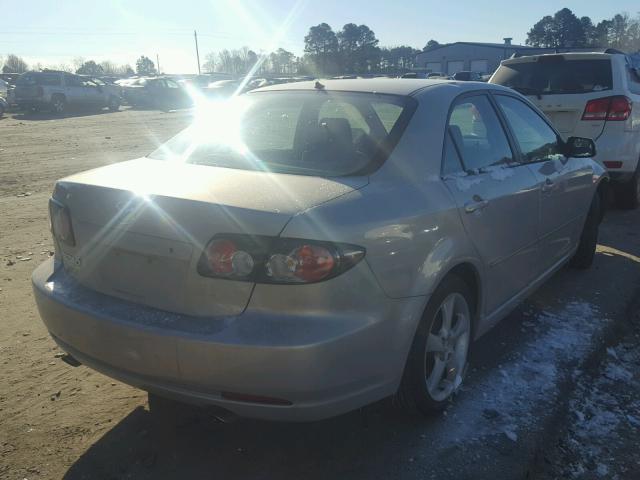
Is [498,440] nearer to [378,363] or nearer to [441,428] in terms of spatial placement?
[441,428]

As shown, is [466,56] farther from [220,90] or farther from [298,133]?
[298,133]

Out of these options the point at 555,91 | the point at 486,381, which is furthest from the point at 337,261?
the point at 555,91

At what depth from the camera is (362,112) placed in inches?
120

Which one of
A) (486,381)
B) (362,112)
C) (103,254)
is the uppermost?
(362,112)

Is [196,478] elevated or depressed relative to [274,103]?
depressed

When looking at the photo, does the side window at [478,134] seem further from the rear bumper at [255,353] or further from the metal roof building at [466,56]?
the metal roof building at [466,56]

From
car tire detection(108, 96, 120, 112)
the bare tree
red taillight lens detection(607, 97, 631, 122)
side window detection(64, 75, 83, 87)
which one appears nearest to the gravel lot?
red taillight lens detection(607, 97, 631, 122)

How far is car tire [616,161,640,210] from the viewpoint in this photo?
723 cm

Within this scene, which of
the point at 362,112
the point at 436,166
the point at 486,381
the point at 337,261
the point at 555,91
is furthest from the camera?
the point at 555,91

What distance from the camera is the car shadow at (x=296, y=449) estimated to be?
2.55m

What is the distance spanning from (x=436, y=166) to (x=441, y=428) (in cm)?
129

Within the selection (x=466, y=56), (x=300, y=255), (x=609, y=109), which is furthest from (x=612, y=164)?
(x=466, y=56)

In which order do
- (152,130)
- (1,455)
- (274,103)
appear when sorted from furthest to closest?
(152,130), (274,103), (1,455)

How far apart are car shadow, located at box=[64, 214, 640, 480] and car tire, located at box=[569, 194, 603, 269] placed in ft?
8.38
